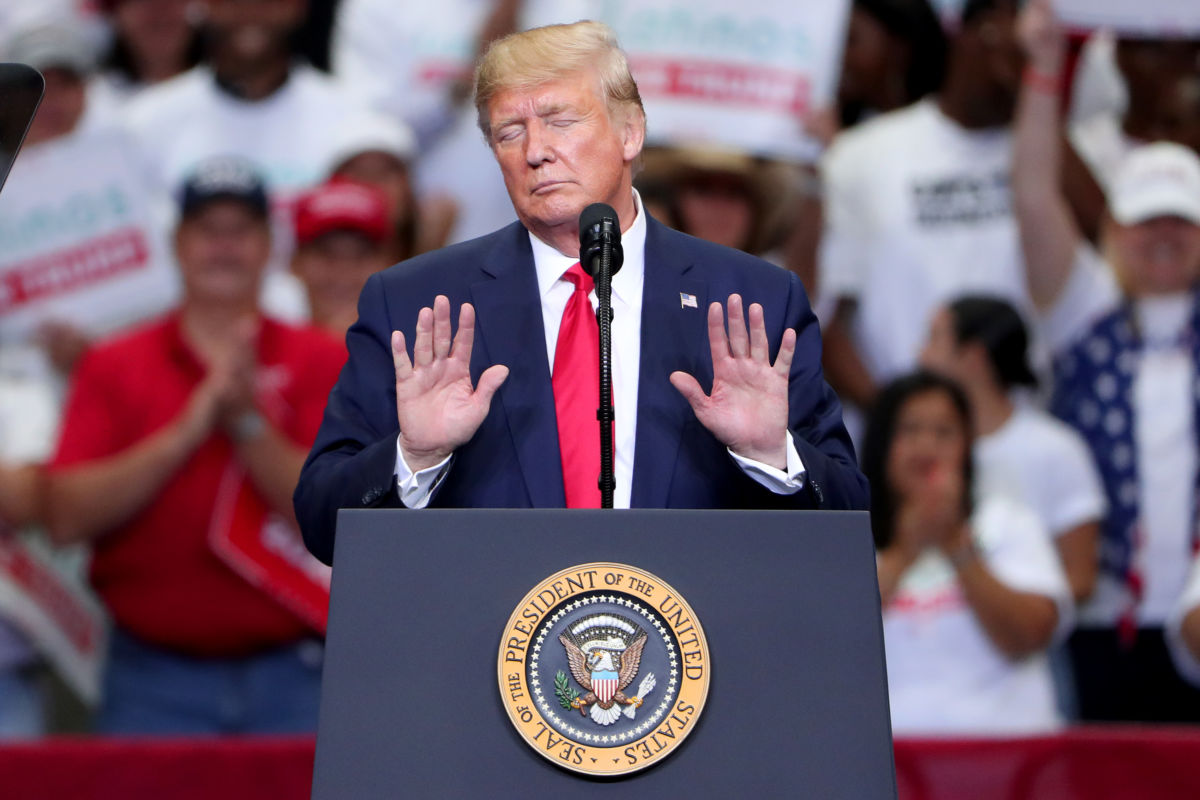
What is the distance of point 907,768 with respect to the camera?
3.12m

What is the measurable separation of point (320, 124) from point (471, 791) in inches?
143

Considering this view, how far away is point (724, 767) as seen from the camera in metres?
1.55

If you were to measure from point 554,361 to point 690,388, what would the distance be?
0.27 meters

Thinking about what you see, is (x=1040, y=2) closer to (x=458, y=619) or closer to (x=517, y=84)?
(x=517, y=84)

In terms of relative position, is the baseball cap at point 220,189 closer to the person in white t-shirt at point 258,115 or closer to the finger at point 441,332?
the person in white t-shirt at point 258,115

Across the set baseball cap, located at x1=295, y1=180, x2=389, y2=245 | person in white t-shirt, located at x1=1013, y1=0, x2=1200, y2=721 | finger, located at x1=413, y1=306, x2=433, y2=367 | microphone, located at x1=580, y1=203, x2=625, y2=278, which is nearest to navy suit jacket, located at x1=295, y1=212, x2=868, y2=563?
finger, located at x1=413, y1=306, x2=433, y2=367

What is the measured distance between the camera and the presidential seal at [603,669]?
1.55 meters

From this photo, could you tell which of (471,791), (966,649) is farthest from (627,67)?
(966,649)

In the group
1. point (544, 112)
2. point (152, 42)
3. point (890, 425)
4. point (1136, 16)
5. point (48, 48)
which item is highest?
point (544, 112)

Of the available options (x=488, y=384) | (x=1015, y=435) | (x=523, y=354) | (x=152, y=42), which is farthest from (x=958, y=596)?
(x=152, y=42)

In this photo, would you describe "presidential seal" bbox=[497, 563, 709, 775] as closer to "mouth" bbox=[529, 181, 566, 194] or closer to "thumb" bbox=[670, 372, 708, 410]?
"thumb" bbox=[670, 372, 708, 410]

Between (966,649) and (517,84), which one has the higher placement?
(517,84)

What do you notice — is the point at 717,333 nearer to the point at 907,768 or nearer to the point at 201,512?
the point at 907,768

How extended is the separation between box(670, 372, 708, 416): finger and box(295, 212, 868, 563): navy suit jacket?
0.44 ft
